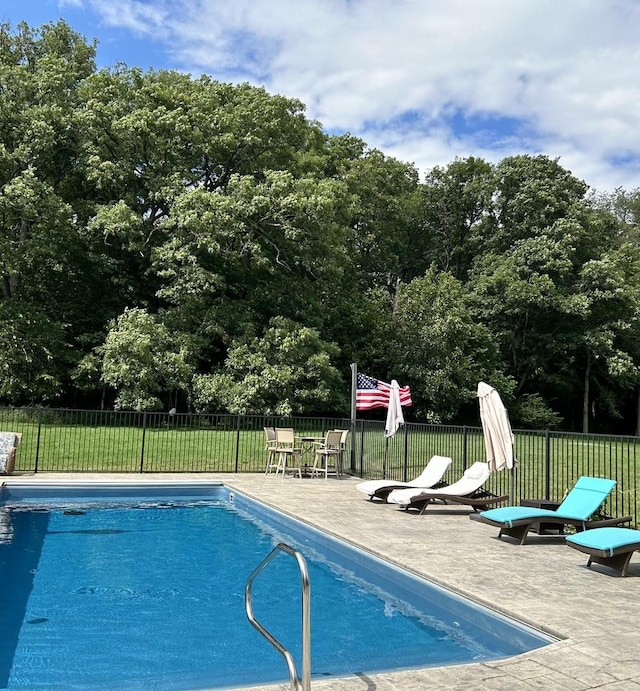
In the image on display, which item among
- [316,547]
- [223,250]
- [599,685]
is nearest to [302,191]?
[223,250]

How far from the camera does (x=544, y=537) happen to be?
905 cm

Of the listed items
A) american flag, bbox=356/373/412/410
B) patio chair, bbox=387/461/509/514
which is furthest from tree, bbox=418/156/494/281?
patio chair, bbox=387/461/509/514

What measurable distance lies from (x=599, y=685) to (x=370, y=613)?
2.98 meters

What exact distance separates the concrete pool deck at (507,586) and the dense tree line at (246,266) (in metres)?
12.9

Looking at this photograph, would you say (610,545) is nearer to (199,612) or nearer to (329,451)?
(199,612)

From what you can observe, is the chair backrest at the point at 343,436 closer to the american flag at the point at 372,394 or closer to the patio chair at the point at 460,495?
the american flag at the point at 372,394

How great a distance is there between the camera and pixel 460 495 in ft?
35.7

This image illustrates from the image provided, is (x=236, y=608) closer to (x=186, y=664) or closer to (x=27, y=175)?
(x=186, y=664)

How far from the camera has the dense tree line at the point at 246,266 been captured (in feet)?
81.7

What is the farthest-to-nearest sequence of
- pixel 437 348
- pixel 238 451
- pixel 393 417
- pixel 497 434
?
pixel 437 348
pixel 238 451
pixel 393 417
pixel 497 434

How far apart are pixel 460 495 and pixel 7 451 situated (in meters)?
9.71

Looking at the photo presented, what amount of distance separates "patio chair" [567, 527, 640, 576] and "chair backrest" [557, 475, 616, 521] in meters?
1.10

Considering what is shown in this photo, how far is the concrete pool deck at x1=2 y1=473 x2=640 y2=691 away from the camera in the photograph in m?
3.98

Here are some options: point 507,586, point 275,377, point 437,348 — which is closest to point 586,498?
point 507,586
